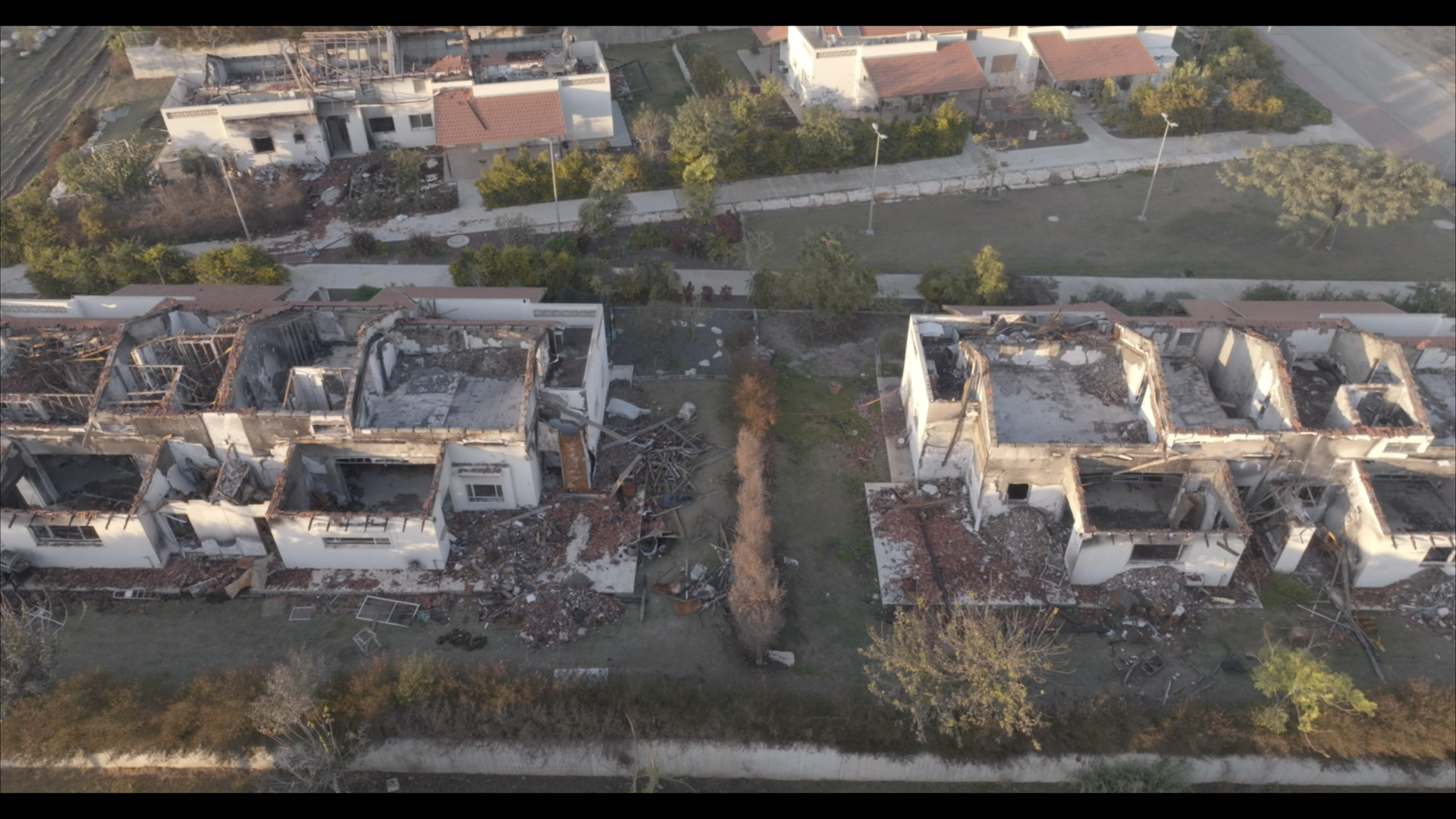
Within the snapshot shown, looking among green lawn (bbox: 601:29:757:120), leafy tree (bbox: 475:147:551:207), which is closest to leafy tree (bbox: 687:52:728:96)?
green lawn (bbox: 601:29:757:120)

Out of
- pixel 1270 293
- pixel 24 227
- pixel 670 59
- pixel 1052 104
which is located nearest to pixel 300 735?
pixel 24 227

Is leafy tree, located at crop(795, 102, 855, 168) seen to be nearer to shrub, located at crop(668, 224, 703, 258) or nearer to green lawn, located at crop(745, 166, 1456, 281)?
green lawn, located at crop(745, 166, 1456, 281)

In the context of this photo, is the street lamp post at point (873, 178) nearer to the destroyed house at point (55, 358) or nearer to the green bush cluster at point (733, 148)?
the green bush cluster at point (733, 148)

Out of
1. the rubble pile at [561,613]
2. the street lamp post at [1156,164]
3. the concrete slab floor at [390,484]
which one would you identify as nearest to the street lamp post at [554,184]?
the concrete slab floor at [390,484]

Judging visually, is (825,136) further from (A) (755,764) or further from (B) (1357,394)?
(A) (755,764)

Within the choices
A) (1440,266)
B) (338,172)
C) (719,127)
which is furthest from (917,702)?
(338,172)

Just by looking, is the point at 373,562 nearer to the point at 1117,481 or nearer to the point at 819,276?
the point at 819,276
